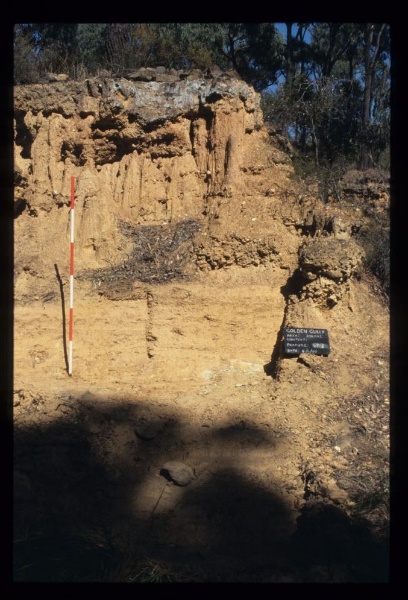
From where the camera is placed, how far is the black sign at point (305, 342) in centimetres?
759

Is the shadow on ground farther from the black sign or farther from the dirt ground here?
the black sign

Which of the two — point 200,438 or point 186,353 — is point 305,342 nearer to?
point 186,353

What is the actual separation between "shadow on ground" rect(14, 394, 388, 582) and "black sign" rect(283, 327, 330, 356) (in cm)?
131

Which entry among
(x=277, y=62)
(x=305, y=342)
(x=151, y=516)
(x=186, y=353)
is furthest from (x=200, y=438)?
(x=277, y=62)

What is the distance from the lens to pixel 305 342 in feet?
25.0

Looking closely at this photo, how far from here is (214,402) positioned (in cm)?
734

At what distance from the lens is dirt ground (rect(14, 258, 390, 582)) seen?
4996 millimetres

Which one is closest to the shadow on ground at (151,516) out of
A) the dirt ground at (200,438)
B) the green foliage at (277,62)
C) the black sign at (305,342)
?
the dirt ground at (200,438)

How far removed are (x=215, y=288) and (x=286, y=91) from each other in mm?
7003

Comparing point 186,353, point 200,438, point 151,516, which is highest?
point 186,353

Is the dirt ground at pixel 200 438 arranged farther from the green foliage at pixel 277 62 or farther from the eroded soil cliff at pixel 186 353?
the green foliage at pixel 277 62

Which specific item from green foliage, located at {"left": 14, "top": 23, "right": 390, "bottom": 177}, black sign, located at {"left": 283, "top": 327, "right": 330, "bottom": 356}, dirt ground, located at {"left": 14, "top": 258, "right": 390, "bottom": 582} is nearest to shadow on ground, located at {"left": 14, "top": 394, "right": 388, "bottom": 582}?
dirt ground, located at {"left": 14, "top": 258, "right": 390, "bottom": 582}

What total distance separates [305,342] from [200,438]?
6.20 feet

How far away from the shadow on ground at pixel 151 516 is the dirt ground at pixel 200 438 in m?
0.02
